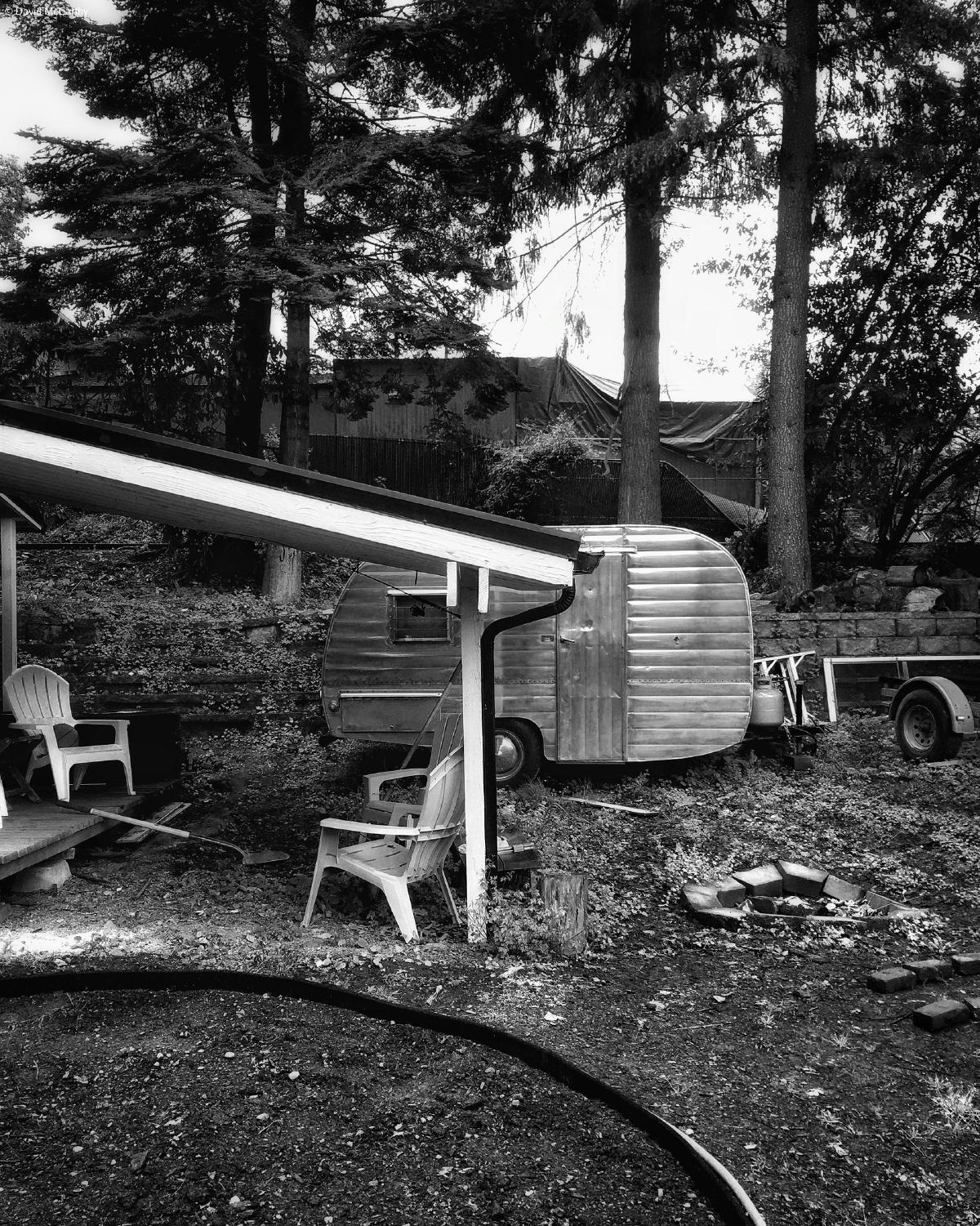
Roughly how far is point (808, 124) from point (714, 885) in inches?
395

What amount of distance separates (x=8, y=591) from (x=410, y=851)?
15.2 ft

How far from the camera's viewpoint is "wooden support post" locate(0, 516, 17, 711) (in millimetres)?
7977

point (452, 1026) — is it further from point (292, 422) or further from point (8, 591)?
point (292, 422)

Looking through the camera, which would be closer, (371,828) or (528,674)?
(371,828)

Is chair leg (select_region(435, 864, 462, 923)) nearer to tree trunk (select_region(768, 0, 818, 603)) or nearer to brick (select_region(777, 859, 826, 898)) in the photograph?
brick (select_region(777, 859, 826, 898))

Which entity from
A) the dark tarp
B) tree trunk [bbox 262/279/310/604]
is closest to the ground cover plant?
tree trunk [bbox 262/279/310/604]

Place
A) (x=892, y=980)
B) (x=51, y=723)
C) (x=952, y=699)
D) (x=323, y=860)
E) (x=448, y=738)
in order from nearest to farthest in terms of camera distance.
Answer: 1. (x=892, y=980)
2. (x=323, y=860)
3. (x=448, y=738)
4. (x=51, y=723)
5. (x=952, y=699)

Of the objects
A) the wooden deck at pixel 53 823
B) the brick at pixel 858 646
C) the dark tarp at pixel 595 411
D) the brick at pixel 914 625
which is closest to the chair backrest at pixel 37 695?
the wooden deck at pixel 53 823

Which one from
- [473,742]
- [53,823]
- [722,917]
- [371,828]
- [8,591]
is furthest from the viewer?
[8,591]

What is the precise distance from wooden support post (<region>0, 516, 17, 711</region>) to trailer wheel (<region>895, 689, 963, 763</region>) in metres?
8.03

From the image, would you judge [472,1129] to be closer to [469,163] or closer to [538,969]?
[538,969]

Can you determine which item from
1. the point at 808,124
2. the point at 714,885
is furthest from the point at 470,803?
the point at 808,124

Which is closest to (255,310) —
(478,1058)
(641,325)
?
(641,325)

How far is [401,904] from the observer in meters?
5.00
